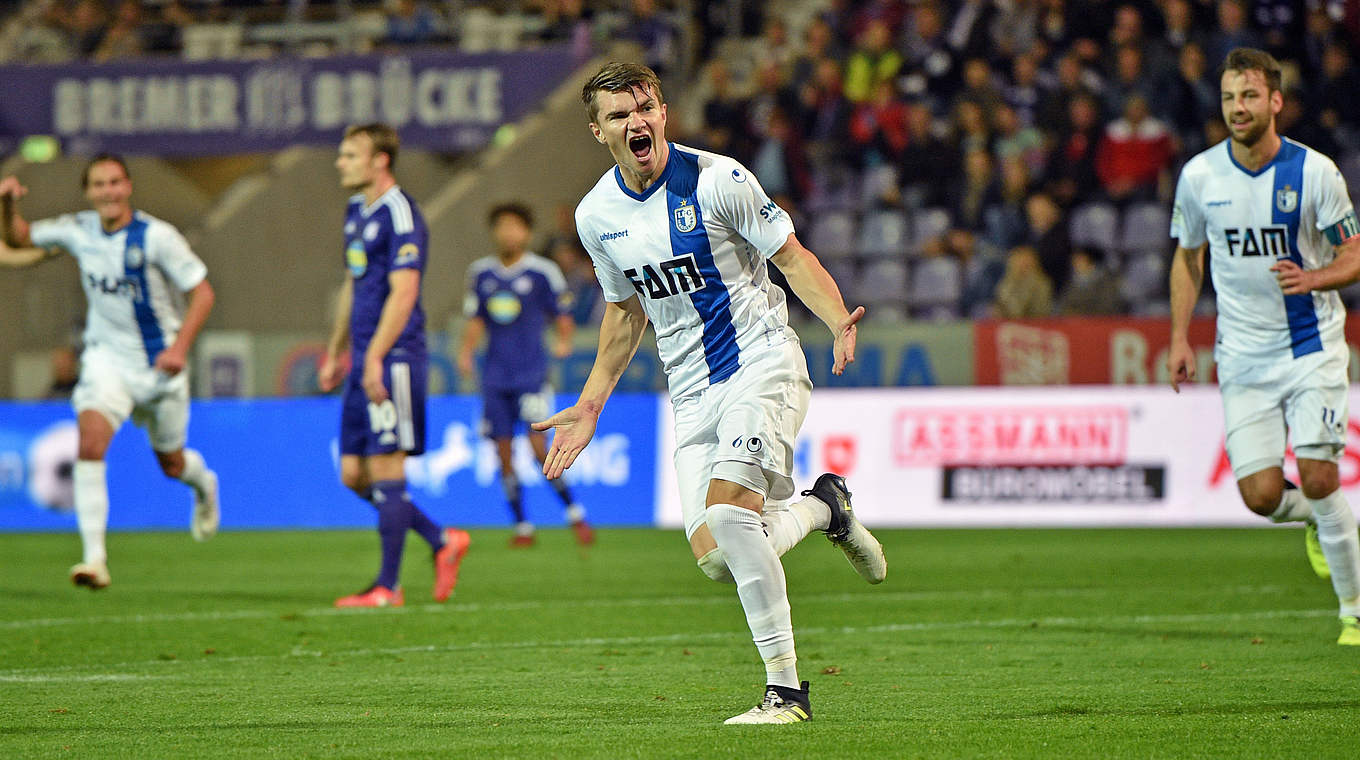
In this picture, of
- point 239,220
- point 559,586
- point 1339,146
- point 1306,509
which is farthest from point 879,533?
point 239,220

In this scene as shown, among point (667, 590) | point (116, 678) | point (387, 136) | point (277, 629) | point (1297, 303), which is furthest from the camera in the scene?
point (667, 590)

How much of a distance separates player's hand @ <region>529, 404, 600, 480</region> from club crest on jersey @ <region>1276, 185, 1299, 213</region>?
3.17 m

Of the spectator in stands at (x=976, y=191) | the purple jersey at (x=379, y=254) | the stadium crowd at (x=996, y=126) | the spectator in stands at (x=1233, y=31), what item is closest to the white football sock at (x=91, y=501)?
the purple jersey at (x=379, y=254)

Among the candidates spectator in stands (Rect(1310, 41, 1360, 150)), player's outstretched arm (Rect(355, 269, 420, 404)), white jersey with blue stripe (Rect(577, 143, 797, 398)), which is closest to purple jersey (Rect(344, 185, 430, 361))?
player's outstretched arm (Rect(355, 269, 420, 404))

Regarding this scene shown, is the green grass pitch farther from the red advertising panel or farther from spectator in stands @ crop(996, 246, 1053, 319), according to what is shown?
spectator in stands @ crop(996, 246, 1053, 319)

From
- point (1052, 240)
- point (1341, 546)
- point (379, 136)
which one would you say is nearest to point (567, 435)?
point (1341, 546)

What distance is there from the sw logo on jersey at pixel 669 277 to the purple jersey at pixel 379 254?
348cm

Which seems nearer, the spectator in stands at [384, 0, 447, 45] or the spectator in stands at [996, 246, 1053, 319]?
the spectator in stands at [996, 246, 1053, 319]

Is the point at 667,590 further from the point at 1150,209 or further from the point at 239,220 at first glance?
the point at 239,220

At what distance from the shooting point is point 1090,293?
1583 centimetres

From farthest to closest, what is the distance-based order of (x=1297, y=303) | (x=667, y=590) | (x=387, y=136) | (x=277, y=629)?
(x=667, y=590) → (x=387, y=136) → (x=277, y=629) → (x=1297, y=303)

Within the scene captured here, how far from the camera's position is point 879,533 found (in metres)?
14.3

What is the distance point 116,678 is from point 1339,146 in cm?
1322

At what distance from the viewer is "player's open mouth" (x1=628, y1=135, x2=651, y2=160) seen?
536cm
